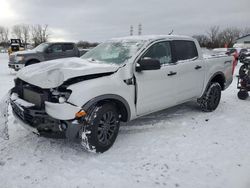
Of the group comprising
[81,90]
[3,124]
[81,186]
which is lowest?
[81,186]

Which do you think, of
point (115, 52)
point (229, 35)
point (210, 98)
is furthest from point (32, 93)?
point (229, 35)

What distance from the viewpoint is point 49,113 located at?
3.25 meters

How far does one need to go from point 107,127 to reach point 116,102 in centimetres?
41

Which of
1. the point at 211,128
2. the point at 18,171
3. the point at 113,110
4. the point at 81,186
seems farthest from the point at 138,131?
the point at 18,171

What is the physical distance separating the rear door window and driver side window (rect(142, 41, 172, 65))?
0.74 ft

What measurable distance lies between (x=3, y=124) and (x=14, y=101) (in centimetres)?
42

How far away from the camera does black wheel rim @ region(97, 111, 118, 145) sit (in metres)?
3.59

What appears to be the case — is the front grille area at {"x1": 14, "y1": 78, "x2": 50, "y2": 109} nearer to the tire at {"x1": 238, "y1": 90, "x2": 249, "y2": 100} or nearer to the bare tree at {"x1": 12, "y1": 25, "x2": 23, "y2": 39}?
the tire at {"x1": 238, "y1": 90, "x2": 249, "y2": 100}

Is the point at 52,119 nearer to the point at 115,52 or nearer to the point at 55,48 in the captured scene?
the point at 115,52

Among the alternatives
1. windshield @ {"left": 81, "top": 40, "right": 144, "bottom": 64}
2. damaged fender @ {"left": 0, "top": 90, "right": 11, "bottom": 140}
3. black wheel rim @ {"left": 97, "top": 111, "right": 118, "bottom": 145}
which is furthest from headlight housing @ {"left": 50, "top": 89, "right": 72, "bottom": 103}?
windshield @ {"left": 81, "top": 40, "right": 144, "bottom": 64}

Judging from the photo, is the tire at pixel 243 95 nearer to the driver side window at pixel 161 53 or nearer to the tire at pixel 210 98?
the tire at pixel 210 98

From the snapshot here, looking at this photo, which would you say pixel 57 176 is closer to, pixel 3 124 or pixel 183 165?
pixel 3 124

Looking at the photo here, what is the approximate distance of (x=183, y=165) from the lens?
3402 mm

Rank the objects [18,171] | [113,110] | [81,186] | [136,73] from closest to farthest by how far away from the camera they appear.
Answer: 1. [81,186]
2. [18,171]
3. [113,110]
4. [136,73]
